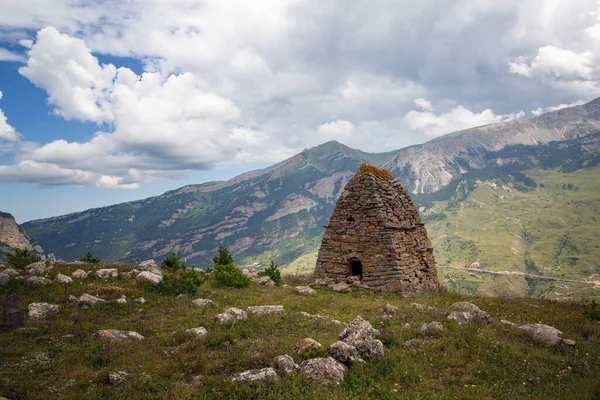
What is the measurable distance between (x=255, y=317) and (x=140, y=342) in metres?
3.79

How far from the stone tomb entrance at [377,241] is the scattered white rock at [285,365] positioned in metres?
13.3

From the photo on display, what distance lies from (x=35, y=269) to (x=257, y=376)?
14.4 metres

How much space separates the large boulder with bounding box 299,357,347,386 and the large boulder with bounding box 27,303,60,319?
30.5ft

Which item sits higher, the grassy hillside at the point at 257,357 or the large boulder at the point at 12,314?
the large boulder at the point at 12,314

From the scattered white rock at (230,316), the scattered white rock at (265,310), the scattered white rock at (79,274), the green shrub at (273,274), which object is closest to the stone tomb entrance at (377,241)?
the green shrub at (273,274)

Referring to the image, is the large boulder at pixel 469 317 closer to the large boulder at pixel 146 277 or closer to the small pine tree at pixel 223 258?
the large boulder at pixel 146 277

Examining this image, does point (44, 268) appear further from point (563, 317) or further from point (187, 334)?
point (563, 317)

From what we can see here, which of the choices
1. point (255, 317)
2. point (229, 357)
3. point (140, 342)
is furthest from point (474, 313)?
point (140, 342)

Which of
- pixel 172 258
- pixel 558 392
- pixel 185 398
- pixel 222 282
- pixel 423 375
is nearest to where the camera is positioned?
pixel 185 398

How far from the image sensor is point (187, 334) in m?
10.2

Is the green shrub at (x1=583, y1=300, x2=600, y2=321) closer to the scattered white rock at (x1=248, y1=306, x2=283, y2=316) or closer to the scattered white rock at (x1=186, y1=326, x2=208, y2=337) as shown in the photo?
the scattered white rock at (x1=248, y1=306, x2=283, y2=316)

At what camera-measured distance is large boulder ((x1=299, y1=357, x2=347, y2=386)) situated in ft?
24.2

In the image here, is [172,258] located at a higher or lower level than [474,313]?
higher

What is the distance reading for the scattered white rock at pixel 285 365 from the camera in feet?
24.7
